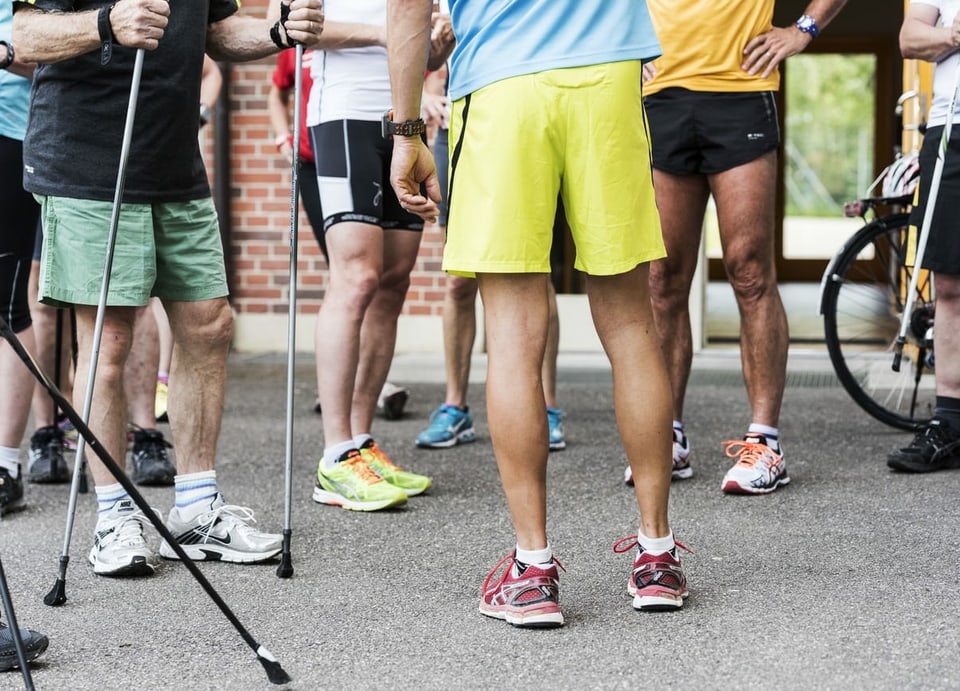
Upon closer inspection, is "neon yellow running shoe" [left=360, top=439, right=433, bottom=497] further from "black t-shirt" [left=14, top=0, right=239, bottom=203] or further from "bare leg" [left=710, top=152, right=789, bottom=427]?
"black t-shirt" [left=14, top=0, right=239, bottom=203]

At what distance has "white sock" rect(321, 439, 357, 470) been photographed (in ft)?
14.3

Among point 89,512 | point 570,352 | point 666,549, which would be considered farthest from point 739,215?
point 570,352

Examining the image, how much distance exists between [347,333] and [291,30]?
3.78 feet

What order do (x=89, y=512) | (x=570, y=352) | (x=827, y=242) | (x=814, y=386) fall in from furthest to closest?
1. (x=827, y=242)
2. (x=570, y=352)
3. (x=814, y=386)
4. (x=89, y=512)

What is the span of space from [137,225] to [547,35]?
128 cm

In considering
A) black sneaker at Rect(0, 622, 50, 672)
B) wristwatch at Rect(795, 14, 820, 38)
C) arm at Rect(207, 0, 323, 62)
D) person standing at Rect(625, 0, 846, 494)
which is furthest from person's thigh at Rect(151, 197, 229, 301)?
wristwatch at Rect(795, 14, 820, 38)

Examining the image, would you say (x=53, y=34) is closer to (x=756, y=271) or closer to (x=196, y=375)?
(x=196, y=375)

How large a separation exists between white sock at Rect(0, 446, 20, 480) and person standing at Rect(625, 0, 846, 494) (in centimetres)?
201

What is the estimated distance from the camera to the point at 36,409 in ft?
16.5

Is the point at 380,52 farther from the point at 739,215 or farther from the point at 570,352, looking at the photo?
the point at 570,352

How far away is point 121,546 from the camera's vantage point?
11.6 feet

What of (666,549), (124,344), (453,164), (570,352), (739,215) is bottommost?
(570,352)

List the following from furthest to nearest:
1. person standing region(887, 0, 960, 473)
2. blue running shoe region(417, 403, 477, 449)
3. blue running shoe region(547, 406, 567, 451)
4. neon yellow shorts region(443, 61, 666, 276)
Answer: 1. blue running shoe region(417, 403, 477, 449)
2. blue running shoe region(547, 406, 567, 451)
3. person standing region(887, 0, 960, 473)
4. neon yellow shorts region(443, 61, 666, 276)

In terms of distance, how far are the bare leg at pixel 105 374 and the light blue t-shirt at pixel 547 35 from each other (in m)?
1.25
